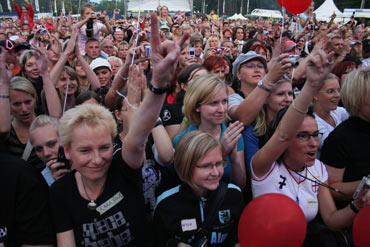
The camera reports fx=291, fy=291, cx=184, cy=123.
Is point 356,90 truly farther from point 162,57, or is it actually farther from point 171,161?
point 162,57

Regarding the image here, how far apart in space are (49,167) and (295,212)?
1732 mm

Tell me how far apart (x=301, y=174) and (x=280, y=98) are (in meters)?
0.79

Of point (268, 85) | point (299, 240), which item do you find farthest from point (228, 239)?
point (268, 85)

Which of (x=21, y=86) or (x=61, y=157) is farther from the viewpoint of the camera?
(x=21, y=86)

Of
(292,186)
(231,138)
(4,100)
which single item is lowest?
(292,186)

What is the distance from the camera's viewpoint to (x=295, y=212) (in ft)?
5.05

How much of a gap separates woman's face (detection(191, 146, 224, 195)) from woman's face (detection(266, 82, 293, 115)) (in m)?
1.02

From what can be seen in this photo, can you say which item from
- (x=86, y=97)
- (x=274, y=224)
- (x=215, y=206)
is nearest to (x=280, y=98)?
(x=215, y=206)

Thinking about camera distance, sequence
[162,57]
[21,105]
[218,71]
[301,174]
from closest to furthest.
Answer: [162,57] < [301,174] < [21,105] < [218,71]

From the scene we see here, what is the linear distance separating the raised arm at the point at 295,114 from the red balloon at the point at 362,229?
576 millimetres

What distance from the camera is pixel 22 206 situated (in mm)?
1543

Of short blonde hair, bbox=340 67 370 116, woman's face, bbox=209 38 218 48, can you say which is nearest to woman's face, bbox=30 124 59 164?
short blonde hair, bbox=340 67 370 116

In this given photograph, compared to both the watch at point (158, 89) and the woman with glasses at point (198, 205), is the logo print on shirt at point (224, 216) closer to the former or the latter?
the woman with glasses at point (198, 205)

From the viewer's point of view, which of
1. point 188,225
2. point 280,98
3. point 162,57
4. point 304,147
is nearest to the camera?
point 162,57
